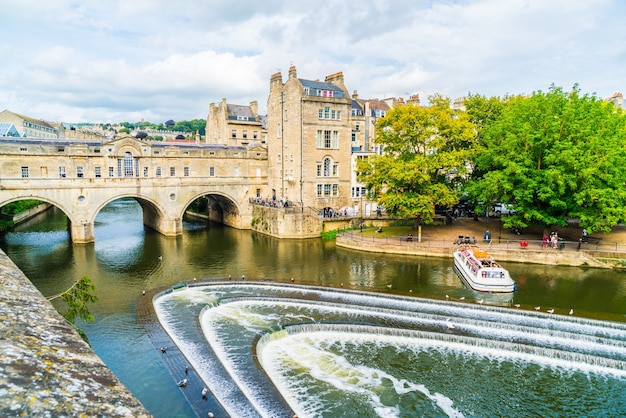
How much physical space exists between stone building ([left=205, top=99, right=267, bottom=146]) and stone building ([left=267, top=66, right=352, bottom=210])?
13749mm

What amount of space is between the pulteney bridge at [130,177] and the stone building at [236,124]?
10202mm

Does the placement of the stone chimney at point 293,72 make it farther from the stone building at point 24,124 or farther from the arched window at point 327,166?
the stone building at point 24,124

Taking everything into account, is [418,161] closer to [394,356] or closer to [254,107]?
[394,356]

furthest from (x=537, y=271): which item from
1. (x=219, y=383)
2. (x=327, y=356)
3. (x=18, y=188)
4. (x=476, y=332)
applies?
(x=18, y=188)

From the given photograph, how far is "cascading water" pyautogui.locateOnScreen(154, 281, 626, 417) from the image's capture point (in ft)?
51.4

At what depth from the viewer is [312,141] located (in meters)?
48.3

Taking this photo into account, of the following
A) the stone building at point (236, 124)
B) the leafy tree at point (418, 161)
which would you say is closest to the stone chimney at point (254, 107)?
the stone building at point (236, 124)

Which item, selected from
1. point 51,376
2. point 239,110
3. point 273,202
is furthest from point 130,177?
point 51,376

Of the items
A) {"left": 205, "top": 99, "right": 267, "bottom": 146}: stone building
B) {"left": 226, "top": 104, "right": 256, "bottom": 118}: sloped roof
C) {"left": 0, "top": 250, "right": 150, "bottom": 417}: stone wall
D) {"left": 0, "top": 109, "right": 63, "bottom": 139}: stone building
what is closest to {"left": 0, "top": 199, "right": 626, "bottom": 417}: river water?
{"left": 0, "top": 250, "right": 150, "bottom": 417}: stone wall

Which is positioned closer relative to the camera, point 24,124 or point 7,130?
point 7,130

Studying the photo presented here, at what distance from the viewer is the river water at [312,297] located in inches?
639

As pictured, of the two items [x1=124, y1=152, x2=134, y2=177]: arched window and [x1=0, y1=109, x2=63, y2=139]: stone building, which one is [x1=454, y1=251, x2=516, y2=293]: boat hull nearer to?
[x1=124, y1=152, x2=134, y2=177]: arched window

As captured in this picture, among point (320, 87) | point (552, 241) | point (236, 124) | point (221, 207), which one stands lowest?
point (552, 241)

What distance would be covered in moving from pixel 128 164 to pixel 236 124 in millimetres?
22473
